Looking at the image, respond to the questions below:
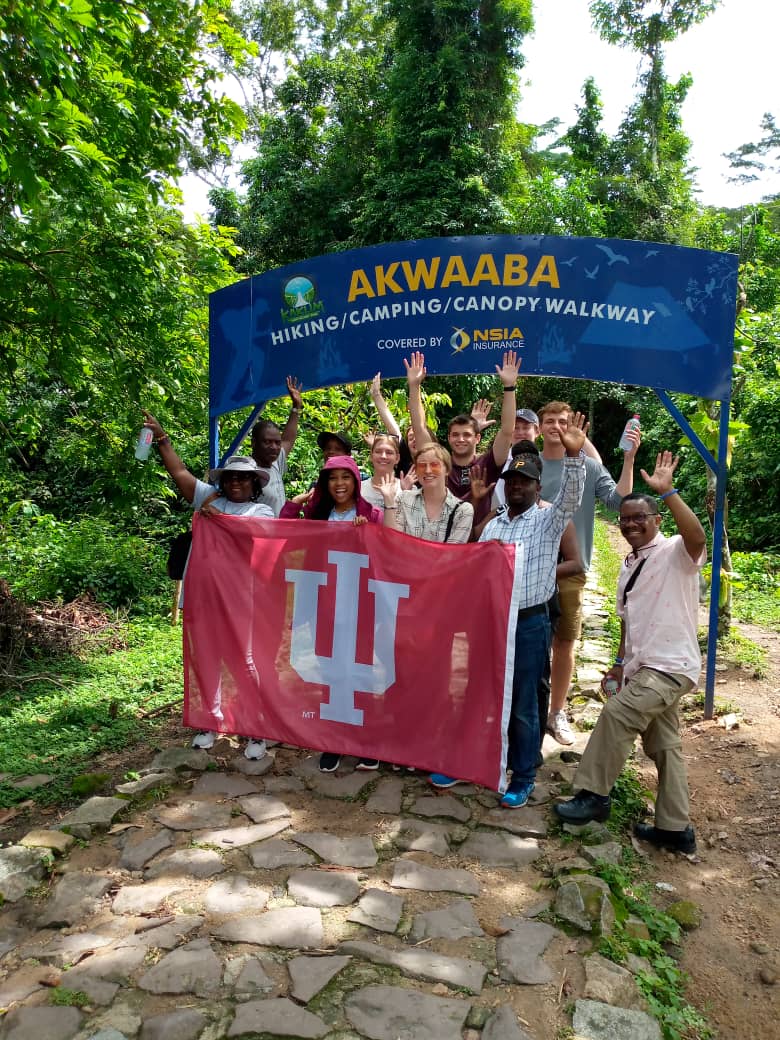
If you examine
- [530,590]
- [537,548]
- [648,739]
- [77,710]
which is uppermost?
[537,548]

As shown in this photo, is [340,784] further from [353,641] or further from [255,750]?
[353,641]

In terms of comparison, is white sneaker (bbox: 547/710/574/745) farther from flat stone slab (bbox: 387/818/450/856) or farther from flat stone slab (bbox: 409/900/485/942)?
flat stone slab (bbox: 409/900/485/942)

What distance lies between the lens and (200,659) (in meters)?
4.59

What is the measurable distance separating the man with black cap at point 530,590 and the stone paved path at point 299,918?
0.39 m

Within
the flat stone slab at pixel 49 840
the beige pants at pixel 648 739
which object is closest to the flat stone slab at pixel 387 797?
the beige pants at pixel 648 739

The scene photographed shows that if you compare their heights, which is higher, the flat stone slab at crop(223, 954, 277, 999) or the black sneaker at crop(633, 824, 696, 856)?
the black sneaker at crop(633, 824, 696, 856)

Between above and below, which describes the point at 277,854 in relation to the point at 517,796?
below

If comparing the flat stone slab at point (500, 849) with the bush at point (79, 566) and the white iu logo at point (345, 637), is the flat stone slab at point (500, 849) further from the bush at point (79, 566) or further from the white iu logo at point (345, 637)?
the bush at point (79, 566)

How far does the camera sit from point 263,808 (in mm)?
3885

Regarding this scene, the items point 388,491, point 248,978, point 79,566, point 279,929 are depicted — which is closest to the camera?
point 248,978

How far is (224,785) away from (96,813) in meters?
0.67

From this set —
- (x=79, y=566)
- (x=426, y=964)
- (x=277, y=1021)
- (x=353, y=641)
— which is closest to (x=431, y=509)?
(x=353, y=641)

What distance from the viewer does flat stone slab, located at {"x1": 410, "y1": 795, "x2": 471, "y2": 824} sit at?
386cm

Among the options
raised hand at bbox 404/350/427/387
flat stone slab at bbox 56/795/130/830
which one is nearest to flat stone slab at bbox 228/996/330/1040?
flat stone slab at bbox 56/795/130/830
